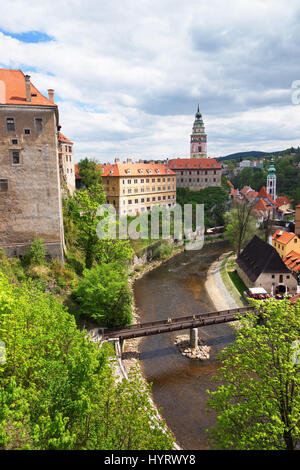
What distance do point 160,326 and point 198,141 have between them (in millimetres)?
83534

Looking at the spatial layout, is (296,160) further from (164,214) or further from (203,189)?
(164,214)

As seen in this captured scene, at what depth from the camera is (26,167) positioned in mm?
23312

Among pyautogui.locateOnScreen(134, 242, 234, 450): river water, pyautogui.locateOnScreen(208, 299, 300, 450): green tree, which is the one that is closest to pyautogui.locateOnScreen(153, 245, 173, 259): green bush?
pyautogui.locateOnScreen(134, 242, 234, 450): river water

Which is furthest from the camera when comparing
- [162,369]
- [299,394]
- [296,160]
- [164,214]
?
[296,160]

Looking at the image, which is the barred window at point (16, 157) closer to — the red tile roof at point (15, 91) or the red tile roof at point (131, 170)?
the red tile roof at point (15, 91)

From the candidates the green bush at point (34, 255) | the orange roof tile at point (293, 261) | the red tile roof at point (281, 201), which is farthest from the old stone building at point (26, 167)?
the red tile roof at point (281, 201)

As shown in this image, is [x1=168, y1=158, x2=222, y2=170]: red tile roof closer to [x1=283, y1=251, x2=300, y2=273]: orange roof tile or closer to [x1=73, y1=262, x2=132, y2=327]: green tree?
[x1=283, y1=251, x2=300, y2=273]: orange roof tile

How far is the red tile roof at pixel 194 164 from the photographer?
7450cm

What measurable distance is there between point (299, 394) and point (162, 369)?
12276mm

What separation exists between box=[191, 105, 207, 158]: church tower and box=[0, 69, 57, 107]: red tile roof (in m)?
77.3

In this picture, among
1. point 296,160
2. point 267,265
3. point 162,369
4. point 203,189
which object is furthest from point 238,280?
point 296,160

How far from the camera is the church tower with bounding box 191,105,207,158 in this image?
96250mm

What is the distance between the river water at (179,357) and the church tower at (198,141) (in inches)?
2446

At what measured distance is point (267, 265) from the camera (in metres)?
30.7
